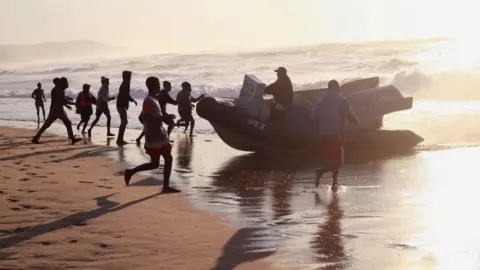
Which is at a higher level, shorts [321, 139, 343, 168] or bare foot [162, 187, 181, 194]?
shorts [321, 139, 343, 168]

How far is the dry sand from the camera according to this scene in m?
6.64

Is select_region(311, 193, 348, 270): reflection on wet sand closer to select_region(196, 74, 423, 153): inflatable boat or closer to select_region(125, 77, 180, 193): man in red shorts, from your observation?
select_region(125, 77, 180, 193): man in red shorts

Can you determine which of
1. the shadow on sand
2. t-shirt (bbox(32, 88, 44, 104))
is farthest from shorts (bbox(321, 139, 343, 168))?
t-shirt (bbox(32, 88, 44, 104))

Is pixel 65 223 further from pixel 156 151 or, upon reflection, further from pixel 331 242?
pixel 331 242

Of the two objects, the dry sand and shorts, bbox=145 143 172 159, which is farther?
shorts, bbox=145 143 172 159

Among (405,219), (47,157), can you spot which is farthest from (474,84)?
(405,219)

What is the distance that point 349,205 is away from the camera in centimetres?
961

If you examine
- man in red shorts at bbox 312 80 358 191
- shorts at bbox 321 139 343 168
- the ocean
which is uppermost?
man in red shorts at bbox 312 80 358 191

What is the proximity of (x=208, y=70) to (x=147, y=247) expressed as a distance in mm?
55597

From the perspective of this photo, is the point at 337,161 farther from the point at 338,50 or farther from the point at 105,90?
the point at 338,50

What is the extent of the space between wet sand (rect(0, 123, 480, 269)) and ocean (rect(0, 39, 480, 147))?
5642mm

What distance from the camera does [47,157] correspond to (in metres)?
14.6

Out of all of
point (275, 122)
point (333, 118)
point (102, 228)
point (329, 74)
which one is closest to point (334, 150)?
point (333, 118)

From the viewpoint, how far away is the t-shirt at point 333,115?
35.6 feet
